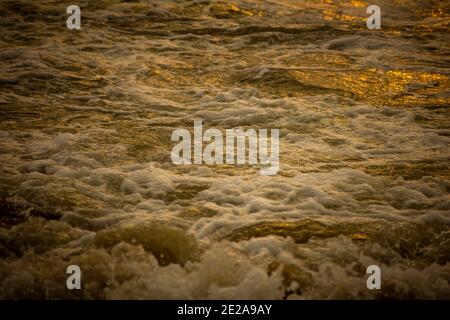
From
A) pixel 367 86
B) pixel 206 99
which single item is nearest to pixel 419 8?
pixel 367 86

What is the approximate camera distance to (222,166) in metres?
4.11

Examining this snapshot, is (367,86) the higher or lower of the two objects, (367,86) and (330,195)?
the higher

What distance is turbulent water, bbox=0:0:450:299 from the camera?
285 centimetres

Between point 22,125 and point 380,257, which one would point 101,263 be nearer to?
point 380,257

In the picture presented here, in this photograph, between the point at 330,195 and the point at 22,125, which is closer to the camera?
the point at 330,195

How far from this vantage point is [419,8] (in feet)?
29.8

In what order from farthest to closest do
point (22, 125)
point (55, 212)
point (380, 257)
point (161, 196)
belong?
point (22, 125) → point (161, 196) → point (55, 212) → point (380, 257)

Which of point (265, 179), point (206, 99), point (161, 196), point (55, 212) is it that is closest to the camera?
point (55, 212)

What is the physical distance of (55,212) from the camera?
11.0ft

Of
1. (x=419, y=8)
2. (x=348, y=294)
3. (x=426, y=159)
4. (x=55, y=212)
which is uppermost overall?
(x=419, y=8)

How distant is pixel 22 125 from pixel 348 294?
12.1 ft

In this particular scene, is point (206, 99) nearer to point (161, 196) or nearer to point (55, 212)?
point (161, 196)

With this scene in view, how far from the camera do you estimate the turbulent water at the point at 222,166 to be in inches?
112

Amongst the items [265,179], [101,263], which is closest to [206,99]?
[265,179]
